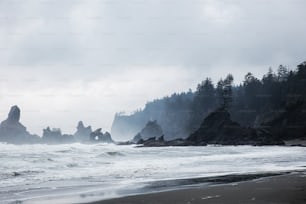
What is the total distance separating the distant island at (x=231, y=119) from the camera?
250 ft

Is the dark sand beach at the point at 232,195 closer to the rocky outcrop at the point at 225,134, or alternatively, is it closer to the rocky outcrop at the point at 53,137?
the rocky outcrop at the point at 225,134

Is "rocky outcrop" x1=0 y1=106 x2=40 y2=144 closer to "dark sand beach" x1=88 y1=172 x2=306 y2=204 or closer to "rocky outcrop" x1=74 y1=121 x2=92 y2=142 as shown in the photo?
"rocky outcrop" x1=74 y1=121 x2=92 y2=142

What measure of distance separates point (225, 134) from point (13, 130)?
2541 inches

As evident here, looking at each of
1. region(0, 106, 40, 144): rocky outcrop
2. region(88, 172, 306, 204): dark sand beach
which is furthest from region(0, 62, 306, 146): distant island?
region(88, 172, 306, 204): dark sand beach

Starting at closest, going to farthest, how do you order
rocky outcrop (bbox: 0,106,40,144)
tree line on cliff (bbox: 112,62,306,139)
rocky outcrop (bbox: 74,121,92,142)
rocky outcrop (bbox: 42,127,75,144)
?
tree line on cliff (bbox: 112,62,306,139) → rocky outcrop (bbox: 0,106,40,144) → rocky outcrop (bbox: 42,127,75,144) → rocky outcrop (bbox: 74,121,92,142)

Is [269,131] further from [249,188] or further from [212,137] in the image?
[249,188]

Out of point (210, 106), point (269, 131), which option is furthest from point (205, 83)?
point (269, 131)

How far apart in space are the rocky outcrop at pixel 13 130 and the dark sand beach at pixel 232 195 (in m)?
111

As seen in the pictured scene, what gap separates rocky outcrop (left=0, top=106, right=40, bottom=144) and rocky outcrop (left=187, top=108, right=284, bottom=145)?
2229 inches

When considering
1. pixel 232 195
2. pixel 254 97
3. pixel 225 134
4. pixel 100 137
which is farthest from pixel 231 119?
pixel 232 195

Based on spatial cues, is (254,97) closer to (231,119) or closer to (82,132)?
Result: (231,119)

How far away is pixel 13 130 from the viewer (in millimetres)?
119000

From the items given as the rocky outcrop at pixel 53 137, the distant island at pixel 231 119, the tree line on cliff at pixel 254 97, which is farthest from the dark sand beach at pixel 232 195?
the rocky outcrop at pixel 53 137

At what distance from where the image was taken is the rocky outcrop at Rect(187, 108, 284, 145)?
7323cm
